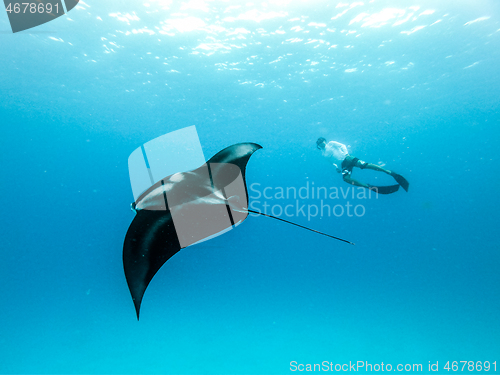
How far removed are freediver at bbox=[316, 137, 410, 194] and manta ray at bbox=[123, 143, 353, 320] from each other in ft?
13.2

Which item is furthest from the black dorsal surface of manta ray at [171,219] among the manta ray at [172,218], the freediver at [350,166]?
the freediver at [350,166]

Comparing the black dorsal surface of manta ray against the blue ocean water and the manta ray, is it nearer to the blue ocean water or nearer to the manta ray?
the manta ray

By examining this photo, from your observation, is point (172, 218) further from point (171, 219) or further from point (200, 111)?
point (200, 111)

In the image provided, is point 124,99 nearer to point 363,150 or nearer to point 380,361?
point 380,361

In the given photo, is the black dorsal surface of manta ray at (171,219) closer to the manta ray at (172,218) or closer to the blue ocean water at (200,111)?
the manta ray at (172,218)

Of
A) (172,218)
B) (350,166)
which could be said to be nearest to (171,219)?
(172,218)

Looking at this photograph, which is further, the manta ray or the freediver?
the freediver

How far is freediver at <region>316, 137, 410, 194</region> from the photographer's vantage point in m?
5.50

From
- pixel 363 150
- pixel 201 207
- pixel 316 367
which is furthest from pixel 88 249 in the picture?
pixel 363 150

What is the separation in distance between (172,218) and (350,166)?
5.29m

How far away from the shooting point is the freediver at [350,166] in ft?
18.0

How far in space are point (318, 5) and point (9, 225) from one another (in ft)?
42.1

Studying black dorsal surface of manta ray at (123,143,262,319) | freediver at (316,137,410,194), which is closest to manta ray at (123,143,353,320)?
black dorsal surface of manta ray at (123,143,262,319)

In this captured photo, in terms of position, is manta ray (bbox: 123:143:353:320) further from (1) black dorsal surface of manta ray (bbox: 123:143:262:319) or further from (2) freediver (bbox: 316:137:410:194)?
(2) freediver (bbox: 316:137:410:194)
